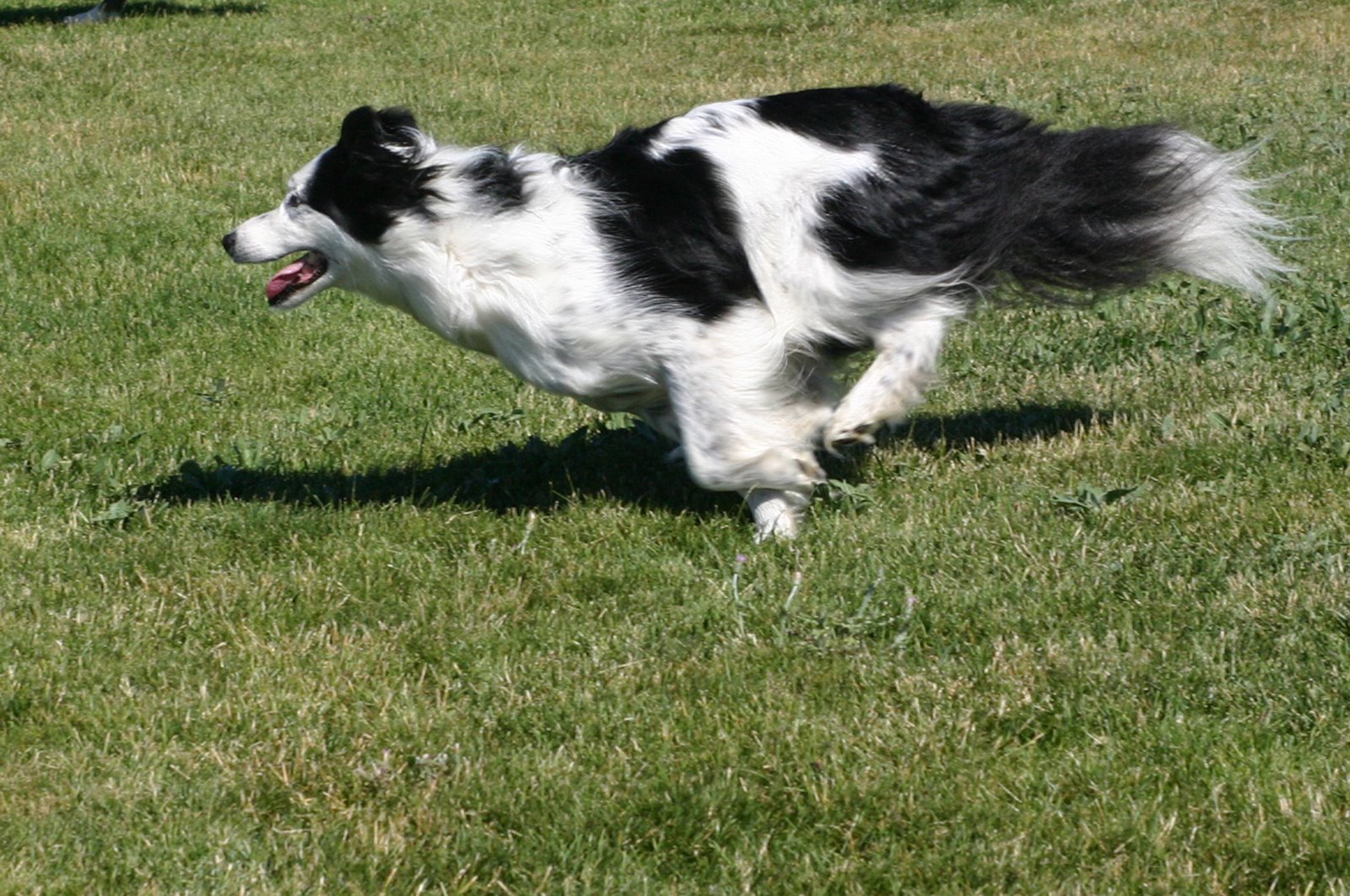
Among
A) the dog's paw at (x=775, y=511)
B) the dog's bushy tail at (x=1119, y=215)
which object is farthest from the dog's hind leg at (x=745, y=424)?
the dog's bushy tail at (x=1119, y=215)

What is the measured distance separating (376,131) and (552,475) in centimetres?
150

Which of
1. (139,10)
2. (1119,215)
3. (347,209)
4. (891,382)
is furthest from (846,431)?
(139,10)

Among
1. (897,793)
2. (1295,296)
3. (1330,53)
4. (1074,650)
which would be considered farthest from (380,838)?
(1330,53)

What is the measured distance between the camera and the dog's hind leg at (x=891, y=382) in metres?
5.23

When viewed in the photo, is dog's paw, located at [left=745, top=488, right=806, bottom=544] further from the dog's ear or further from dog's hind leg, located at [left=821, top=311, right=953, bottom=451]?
the dog's ear

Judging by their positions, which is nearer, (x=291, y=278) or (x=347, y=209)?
(x=347, y=209)

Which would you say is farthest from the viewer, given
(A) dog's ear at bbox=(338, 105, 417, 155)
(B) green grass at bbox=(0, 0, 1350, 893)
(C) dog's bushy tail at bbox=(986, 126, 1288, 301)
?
(C) dog's bushy tail at bbox=(986, 126, 1288, 301)

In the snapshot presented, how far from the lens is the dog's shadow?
5711mm

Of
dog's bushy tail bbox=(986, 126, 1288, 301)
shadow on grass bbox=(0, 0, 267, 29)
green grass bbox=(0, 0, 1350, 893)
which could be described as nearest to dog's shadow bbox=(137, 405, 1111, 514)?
green grass bbox=(0, 0, 1350, 893)

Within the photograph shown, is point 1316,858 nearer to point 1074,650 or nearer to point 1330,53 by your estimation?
point 1074,650

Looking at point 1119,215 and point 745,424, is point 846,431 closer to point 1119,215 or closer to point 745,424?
point 745,424

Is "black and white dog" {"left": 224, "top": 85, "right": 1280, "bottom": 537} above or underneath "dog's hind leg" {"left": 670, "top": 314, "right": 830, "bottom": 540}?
above

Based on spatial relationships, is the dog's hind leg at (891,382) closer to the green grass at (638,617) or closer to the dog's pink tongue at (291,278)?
the green grass at (638,617)

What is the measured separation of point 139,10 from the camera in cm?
2080
